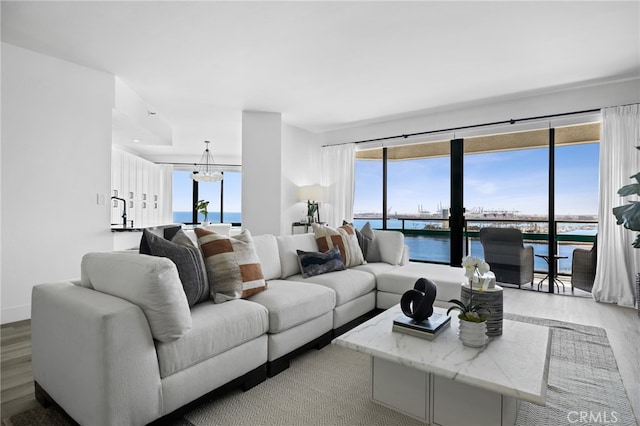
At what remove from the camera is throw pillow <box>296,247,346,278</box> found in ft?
9.77

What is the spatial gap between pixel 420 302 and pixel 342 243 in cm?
163

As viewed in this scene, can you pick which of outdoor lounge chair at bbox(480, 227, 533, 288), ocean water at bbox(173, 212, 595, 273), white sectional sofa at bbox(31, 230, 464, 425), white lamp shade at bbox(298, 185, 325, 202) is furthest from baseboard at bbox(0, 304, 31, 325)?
outdoor lounge chair at bbox(480, 227, 533, 288)

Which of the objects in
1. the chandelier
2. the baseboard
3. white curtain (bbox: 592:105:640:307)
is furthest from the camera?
the chandelier

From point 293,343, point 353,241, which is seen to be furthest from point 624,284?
point 293,343

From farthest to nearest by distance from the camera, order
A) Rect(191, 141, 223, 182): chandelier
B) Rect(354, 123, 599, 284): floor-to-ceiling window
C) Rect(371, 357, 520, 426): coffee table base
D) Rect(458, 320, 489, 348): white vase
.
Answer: Rect(191, 141, 223, 182): chandelier
Rect(354, 123, 599, 284): floor-to-ceiling window
Rect(458, 320, 489, 348): white vase
Rect(371, 357, 520, 426): coffee table base


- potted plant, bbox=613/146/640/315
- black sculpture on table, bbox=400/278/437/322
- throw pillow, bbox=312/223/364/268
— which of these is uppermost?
potted plant, bbox=613/146/640/315

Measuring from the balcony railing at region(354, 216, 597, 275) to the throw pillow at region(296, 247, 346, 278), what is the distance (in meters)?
2.76

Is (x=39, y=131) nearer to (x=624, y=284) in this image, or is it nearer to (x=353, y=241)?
(x=353, y=241)

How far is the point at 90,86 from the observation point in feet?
11.6

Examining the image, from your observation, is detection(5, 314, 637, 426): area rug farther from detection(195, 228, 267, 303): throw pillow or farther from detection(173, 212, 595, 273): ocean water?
detection(173, 212, 595, 273): ocean water

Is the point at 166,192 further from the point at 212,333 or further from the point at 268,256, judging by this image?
the point at 212,333

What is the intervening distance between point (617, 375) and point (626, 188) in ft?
6.23

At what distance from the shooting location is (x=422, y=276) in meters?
3.07

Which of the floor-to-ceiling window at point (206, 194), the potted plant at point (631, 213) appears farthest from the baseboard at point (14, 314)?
the floor-to-ceiling window at point (206, 194)
